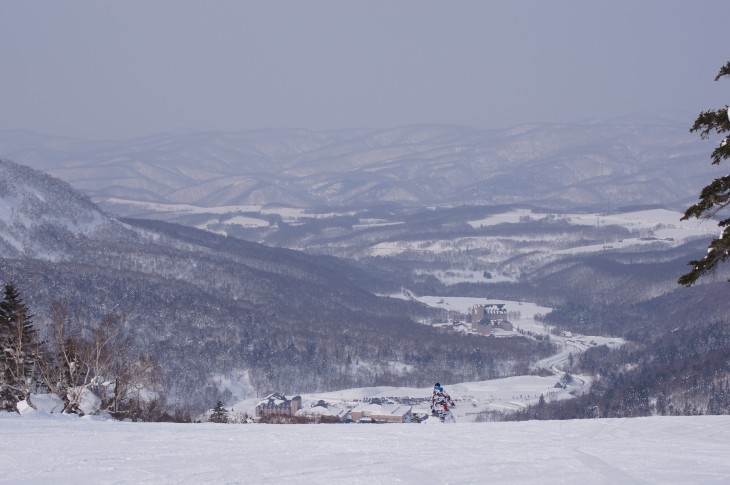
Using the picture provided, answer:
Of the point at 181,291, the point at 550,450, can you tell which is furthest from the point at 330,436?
the point at 181,291

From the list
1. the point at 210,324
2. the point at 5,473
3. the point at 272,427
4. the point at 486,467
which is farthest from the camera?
the point at 210,324

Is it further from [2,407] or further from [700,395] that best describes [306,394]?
[2,407]

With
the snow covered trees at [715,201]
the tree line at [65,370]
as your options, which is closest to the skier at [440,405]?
the tree line at [65,370]

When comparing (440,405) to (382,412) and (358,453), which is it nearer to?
(358,453)

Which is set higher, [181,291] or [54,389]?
[181,291]

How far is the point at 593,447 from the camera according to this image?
28547 millimetres

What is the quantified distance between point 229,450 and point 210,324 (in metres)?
157

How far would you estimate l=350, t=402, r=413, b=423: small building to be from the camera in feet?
355

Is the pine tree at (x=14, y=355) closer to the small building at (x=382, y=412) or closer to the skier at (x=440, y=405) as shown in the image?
the skier at (x=440, y=405)

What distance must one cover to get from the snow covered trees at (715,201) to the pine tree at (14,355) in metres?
24.2

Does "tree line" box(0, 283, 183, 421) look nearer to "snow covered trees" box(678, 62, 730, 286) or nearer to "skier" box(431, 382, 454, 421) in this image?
"skier" box(431, 382, 454, 421)

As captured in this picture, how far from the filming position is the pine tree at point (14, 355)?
37.8 metres

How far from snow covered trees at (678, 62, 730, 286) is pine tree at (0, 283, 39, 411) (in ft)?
79.4

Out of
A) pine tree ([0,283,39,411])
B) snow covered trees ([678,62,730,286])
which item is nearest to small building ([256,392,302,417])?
pine tree ([0,283,39,411])
